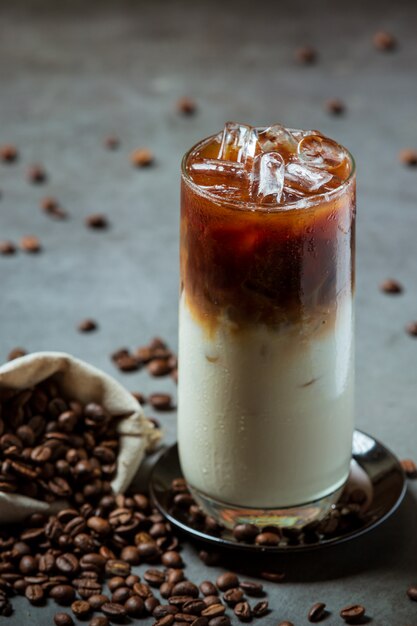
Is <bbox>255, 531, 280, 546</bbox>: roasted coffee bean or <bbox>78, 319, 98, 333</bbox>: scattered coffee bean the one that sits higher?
<bbox>255, 531, 280, 546</bbox>: roasted coffee bean

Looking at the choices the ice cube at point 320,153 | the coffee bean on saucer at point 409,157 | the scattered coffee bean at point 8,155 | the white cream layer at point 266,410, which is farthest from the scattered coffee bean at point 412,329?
the scattered coffee bean at point 8,155

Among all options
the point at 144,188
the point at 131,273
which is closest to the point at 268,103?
the point at 144,188

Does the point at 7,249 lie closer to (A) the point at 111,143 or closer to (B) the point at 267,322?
(A) the point at 111,143

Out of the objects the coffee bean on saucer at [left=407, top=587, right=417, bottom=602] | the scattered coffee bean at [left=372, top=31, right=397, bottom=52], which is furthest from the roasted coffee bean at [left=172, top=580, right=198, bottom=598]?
the scattered coffee bean at [left=372, top=31, right=397, bottom=52]

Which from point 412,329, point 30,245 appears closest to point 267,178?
point 412,329

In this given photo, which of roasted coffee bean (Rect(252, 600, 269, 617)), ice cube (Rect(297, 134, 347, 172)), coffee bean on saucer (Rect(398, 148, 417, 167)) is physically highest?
ice cube (Rect(297, 134, 347, 172))

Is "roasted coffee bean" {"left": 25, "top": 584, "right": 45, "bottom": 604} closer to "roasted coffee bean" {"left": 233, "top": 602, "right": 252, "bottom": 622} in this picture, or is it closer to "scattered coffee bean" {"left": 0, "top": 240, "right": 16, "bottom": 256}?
"roasted coffee bean" {"left": 233, "top": 602, "right": 252, "bottom": 622}

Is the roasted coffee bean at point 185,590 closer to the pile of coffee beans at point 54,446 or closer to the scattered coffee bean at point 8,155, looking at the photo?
the pile of coffee beans at point 54,446
